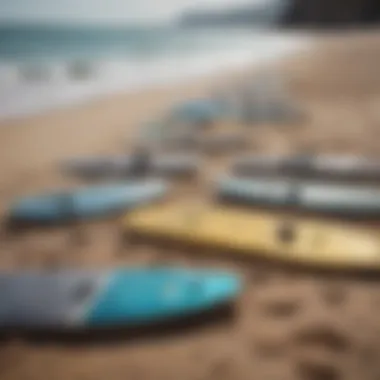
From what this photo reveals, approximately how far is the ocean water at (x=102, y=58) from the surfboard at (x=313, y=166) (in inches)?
16.1

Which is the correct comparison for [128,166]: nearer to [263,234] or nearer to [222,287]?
[263,234]

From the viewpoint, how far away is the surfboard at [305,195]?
4.26 feet

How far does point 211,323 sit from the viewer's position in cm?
91

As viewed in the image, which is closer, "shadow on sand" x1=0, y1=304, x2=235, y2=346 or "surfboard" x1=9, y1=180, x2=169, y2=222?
"shadow on sand" x1=0, y1=304, x2=235, y2=346

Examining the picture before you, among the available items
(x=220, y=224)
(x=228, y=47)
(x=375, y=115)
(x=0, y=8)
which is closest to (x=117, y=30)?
(x=0, y=8)

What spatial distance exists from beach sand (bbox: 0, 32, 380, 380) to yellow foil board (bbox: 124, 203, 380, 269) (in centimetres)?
3

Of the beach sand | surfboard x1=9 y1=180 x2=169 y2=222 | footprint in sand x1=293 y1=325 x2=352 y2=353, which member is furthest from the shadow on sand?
surfboard x1=9 y1=180 x2=169 y2=222

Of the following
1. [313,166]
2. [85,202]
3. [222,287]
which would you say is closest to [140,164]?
[85,202]

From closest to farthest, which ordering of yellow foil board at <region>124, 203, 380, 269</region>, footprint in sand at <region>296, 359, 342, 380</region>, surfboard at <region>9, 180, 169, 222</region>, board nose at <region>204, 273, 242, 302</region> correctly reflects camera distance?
footprint in sand at <region>296, 359, 342, 380</region> < board nose at <region>204, 273, 242, 302</region> < yellow foil board at <region>124, 203, 380, 269</region> < surfboard at <region>9, 180, 169, 222</region>

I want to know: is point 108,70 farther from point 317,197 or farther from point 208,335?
point 208,335

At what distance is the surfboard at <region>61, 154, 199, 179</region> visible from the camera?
1.54 meters

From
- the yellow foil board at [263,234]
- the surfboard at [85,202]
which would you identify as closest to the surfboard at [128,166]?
the surfboard at [85,202]

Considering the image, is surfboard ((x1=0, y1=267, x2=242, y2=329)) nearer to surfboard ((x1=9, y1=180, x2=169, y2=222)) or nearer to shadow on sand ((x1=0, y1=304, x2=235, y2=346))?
shadow on sand ((x1=0, y1=304, x2=235, y2=346))

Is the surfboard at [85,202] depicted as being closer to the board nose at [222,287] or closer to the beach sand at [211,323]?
the beach sand at [211,323]
